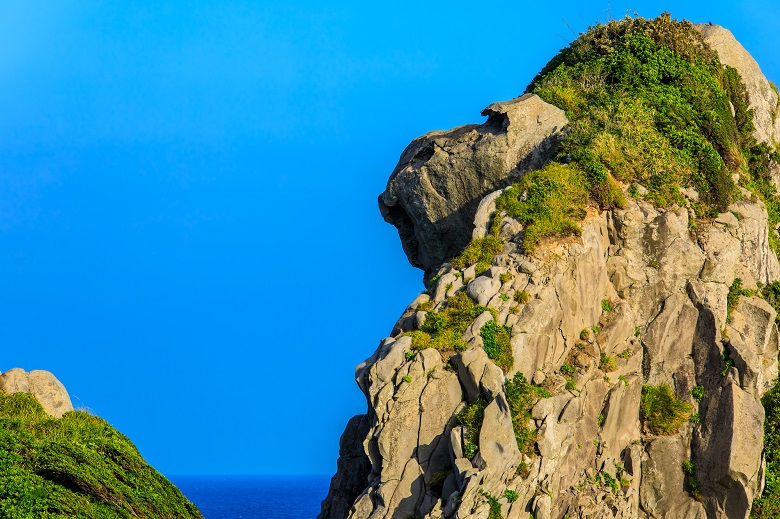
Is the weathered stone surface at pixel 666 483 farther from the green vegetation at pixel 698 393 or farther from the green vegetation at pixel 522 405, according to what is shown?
the green vegetation at pixel 522 405

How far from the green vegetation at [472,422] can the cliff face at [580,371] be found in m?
0.04

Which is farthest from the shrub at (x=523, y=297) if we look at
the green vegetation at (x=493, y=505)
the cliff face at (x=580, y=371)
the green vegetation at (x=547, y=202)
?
the green vegetation at (x=493, y=505)

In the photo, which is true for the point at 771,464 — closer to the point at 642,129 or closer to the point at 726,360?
the point at 726,360

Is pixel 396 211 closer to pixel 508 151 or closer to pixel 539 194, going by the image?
pixel 508 151

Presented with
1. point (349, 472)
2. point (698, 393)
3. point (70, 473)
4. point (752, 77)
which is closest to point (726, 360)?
point (698, 393)

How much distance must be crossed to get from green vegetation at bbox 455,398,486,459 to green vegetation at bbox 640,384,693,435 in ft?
24.7

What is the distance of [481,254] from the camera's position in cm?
3062

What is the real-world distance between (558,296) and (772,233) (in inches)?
562

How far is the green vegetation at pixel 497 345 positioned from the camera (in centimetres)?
2727

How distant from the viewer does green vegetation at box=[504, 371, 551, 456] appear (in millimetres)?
25703

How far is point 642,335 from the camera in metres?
31.2

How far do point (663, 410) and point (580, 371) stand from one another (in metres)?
3.65

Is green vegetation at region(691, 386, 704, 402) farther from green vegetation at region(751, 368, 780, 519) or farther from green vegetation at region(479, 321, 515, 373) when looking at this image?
green vegetation at region(479, 321, 515, 373)

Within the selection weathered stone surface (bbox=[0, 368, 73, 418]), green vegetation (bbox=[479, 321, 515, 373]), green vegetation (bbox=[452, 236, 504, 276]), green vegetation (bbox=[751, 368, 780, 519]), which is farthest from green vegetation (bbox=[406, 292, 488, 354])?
weathered stone surface (bbox=[0, 368, 73, 418])
